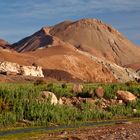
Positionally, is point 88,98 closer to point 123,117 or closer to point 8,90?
point 123,117

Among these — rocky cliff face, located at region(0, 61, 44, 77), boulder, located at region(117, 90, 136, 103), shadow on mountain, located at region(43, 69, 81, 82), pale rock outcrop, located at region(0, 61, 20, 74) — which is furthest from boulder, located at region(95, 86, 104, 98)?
shadow on mountain, located at region(43, 69, 81, 82)

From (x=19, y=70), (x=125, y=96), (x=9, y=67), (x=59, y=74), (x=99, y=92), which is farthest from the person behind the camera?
(x=59, y=74)

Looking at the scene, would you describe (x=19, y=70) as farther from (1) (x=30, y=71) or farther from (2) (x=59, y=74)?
(2) (x=59, y=74)

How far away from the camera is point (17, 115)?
3806 cm

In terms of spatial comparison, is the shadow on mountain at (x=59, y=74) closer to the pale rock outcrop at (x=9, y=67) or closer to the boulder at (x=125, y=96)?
the pale rock outcrop at (x=9, y=67)

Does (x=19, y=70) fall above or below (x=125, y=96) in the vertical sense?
above

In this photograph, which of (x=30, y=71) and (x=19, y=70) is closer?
(x=19, y=70)

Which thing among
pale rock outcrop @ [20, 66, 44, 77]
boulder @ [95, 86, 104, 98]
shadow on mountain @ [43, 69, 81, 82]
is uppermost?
shadow on mountain @ [43, 69, 81, 82]

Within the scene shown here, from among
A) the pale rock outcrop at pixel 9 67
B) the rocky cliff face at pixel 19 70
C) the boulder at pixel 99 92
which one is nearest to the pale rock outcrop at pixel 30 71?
the rocky cliff face at pixel 19 70

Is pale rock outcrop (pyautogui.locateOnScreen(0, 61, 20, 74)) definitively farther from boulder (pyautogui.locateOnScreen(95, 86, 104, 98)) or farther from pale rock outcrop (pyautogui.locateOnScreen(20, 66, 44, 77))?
boulder (pyautogui.locateOnScreen(95, 86, 104, 98))

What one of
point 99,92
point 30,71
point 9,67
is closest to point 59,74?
point 30,71

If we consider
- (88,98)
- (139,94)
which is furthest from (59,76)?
(88,98)

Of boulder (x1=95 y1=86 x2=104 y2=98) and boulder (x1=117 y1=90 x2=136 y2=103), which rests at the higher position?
boulder (x1=95 y1=86 x2=104 y2=98)

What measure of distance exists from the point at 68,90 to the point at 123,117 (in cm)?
1001
